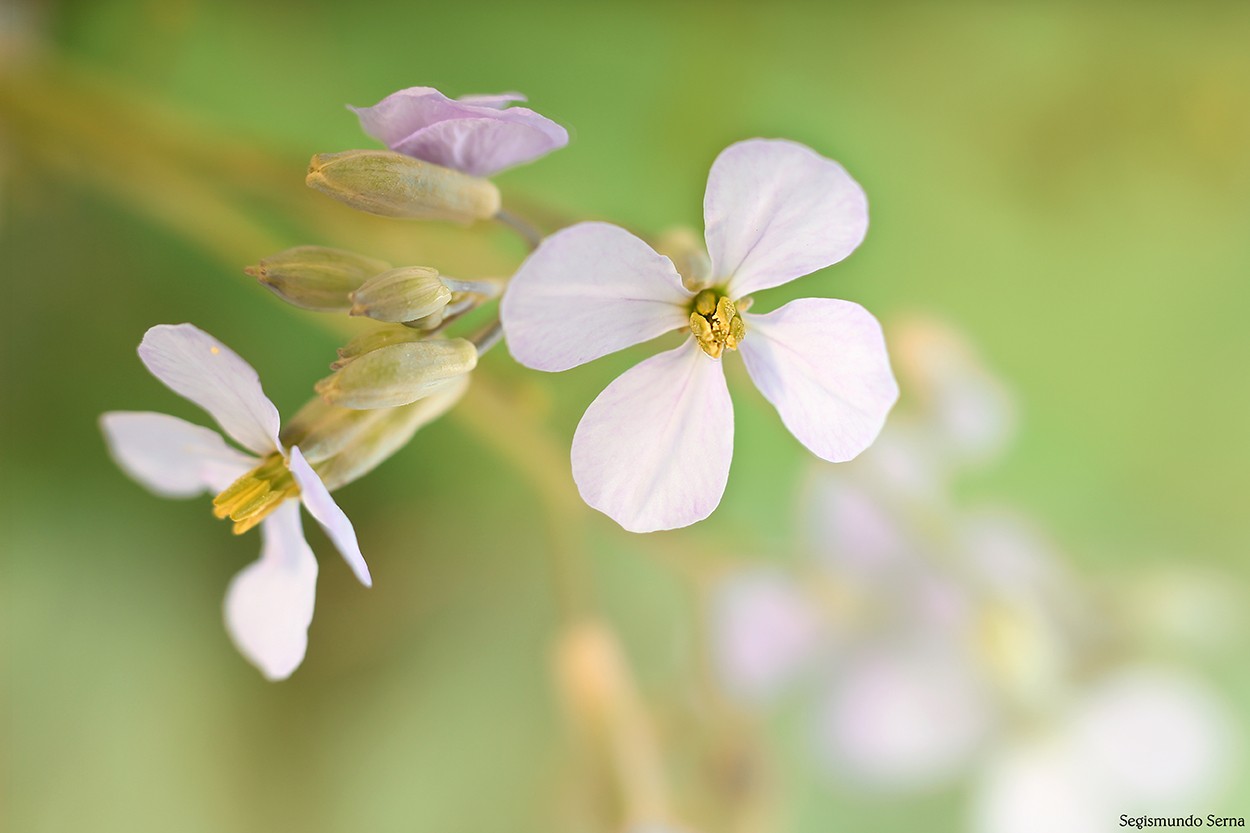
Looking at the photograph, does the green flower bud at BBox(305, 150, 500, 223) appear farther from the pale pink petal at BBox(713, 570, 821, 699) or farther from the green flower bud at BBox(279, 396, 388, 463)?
the pale pink petal at BBox(713, 570, 821, 699)

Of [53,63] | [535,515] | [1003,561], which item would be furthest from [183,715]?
[1003,561]

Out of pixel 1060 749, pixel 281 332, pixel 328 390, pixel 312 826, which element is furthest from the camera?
pixel 312 826

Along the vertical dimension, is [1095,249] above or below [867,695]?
above

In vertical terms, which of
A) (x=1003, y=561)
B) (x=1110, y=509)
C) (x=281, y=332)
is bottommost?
(x=281, y=332)

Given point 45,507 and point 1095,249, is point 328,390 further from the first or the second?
point 1095,249

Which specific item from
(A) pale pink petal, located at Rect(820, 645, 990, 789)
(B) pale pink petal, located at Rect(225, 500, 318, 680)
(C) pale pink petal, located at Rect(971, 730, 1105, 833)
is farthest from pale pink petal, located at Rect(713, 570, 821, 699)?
(B) pale pink petal, located at Rect(225, 500, 318, 680)

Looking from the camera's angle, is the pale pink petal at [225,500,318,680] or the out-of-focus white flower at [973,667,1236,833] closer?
the pale pink petal at [225,500,318,680]
